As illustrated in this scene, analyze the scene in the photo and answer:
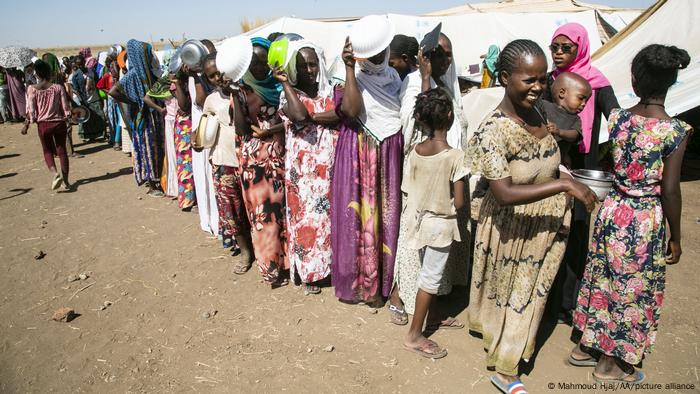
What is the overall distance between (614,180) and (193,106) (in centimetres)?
397

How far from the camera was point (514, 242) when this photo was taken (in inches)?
94.0

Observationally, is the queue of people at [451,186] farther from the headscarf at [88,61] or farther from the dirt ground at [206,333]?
the headscarf at [88,61]

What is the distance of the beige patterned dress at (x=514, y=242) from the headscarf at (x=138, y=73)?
16.6 ft

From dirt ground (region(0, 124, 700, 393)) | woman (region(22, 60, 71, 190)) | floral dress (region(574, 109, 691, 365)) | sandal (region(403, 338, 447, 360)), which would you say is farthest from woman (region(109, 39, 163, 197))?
floral dress (region(574, 109, 691, 365))

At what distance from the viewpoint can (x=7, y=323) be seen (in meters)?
3.48

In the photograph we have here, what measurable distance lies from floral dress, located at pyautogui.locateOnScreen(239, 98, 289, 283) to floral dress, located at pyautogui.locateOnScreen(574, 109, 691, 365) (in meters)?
2.30

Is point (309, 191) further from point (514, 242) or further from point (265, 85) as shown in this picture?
point (514, 242)

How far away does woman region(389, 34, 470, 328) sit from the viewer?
9.77ft

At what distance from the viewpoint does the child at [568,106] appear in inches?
106

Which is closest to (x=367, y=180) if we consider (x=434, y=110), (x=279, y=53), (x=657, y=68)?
(x=434, y=110)

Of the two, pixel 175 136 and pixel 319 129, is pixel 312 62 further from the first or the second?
pixel 175 136

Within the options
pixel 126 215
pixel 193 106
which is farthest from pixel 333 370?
pixel 126 215

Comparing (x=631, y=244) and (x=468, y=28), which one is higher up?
(x=468, y=28)

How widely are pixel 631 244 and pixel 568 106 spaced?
0.91m
